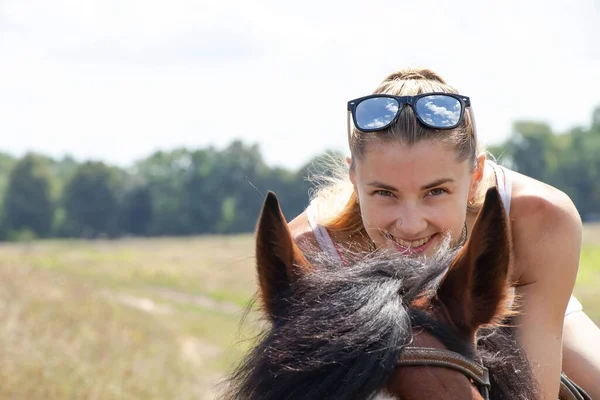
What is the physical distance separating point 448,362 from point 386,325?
198 millimetres

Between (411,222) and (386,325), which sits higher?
(411,222)

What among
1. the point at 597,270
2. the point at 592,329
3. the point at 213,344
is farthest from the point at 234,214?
the point at 592,329

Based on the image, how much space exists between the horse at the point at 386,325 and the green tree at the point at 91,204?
9265 centimetres

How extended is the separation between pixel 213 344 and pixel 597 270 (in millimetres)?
28787

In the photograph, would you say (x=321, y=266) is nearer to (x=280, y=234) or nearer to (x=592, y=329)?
(x=280, y=234)

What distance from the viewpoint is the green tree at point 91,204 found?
93.9 metres

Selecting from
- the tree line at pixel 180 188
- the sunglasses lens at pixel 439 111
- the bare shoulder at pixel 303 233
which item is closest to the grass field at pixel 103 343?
the bare shoulder at pixel 303 233

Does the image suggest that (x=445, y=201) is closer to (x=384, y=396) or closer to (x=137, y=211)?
(x=384, y=396)

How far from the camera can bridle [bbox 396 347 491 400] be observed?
2.11 metres

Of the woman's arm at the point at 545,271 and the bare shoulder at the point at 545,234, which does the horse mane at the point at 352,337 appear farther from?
the bare shoulder at the point at 545,234

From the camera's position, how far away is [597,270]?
1689 inches

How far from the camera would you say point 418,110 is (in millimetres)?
2955

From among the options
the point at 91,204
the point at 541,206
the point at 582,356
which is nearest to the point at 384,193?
the point at 541,206

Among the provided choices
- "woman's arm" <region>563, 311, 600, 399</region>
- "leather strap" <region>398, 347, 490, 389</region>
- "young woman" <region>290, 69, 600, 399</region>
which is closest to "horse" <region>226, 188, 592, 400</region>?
"leather strap" <region>398, 347, 490, 389</region>
